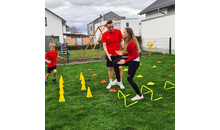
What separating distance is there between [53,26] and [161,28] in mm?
18566

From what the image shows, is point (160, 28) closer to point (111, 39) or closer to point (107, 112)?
point (111, 39)

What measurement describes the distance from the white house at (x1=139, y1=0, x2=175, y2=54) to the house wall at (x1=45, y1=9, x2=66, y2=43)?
49.9 ft

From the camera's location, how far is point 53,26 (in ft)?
87.9

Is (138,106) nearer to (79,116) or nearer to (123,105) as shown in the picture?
(123,105)

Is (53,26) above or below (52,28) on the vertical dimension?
above

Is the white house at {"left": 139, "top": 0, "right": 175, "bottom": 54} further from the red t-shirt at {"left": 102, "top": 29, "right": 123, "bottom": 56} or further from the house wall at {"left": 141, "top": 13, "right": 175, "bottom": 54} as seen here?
the red t-shirt at {"left": 102, "top": 29, "right": 123, "bottom": 56}

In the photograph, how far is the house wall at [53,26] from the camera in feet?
85.5

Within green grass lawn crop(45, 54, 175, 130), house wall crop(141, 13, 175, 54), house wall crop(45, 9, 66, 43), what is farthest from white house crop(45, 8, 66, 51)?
green grass lawn crop(45, 54, 175, 130)

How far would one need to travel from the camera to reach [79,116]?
353 cm

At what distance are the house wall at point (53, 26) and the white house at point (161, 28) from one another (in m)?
15.2

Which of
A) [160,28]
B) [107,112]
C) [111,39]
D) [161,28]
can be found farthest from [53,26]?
[107,112]

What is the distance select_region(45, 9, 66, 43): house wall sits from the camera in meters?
26.0
